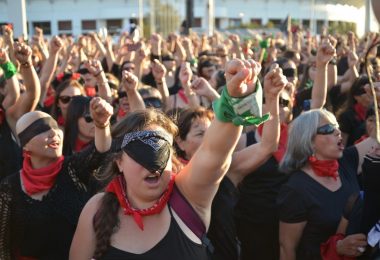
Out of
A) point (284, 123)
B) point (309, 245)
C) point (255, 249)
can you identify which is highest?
point (284, 123)

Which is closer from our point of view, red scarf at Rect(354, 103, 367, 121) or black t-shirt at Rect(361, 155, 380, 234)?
black t-shirt at Rect(361, 155, 380, 234)

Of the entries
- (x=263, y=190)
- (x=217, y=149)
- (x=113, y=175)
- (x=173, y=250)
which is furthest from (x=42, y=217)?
(x=263, y=190)

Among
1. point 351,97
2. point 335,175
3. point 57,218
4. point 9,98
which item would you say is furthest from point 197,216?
point 351,97

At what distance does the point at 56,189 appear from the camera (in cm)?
348

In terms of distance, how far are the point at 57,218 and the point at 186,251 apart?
1.30 metres

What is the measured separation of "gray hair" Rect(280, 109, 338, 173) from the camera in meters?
3.85

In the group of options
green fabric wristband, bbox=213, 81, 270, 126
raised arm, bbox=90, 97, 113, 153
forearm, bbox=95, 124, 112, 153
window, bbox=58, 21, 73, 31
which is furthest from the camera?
window, bbox=58, 21, 73, 31

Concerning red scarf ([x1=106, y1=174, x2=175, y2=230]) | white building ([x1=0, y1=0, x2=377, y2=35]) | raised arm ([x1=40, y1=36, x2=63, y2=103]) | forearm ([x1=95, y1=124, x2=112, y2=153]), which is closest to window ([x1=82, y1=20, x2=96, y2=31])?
white building ([x1=0, y1=0, x2=377, y2=35])

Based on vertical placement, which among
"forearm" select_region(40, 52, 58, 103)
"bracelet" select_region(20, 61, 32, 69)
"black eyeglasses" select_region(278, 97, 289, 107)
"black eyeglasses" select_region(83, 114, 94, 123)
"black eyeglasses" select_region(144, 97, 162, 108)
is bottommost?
"black eyeglasses" select_region(83, 114, 94, 123)

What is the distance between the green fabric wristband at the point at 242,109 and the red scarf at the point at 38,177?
169 cm

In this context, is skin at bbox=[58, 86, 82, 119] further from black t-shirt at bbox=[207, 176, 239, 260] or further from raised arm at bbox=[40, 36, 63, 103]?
black t-shirt at bbox=[207, 176, 239, 260]

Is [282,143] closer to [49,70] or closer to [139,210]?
[139,210]

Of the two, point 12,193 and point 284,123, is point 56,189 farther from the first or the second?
point 284,123

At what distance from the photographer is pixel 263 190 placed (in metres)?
4.28
